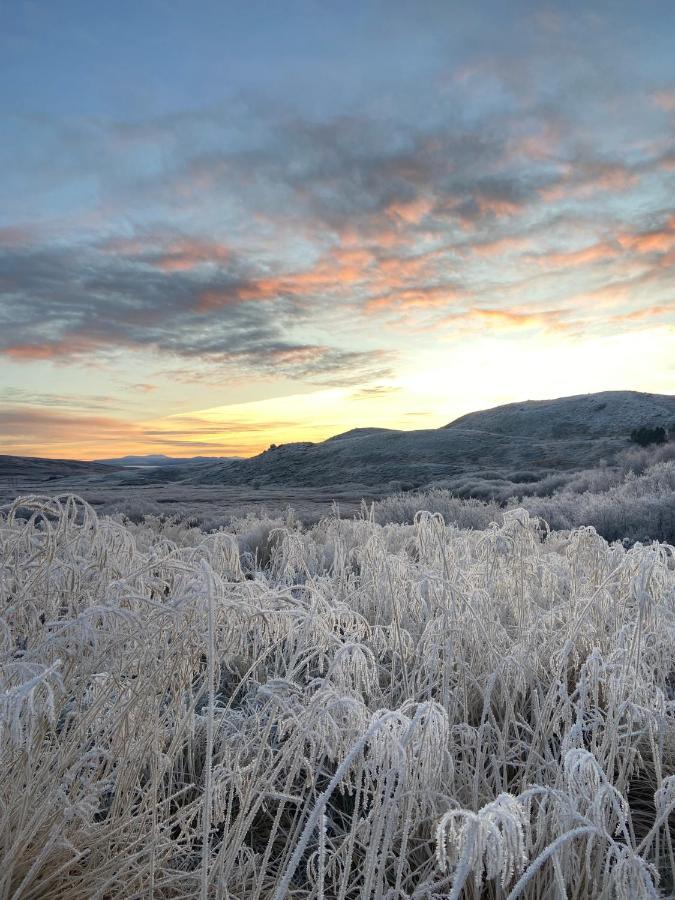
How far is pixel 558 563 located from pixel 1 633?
4775 mm

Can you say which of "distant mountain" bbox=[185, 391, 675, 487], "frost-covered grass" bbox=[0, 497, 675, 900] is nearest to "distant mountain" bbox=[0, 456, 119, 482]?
"distant mountain" bbox=[185, 391, 675, 487]

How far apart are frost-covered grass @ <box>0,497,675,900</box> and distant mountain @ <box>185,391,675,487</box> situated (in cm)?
2945

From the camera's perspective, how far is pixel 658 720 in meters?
2.90

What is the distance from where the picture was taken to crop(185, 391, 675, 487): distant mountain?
1857 inches

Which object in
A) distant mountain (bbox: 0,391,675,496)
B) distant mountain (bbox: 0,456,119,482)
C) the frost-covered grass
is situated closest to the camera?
the frost-covered grass

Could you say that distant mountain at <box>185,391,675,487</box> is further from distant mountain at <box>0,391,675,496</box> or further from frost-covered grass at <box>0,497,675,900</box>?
frost-covered grass at <box>0,497,675,900</box>

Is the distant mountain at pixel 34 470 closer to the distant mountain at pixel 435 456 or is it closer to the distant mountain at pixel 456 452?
the distant mountain at pixel 435 456

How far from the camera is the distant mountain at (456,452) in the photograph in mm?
47169

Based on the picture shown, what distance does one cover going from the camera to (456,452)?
60.5 m

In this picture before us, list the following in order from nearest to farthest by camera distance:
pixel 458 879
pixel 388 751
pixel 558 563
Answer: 1. pixel 458 879
2. pixel 388 751
3. pixel 558 563

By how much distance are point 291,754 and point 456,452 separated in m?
58.7

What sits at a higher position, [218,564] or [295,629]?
[218,564]

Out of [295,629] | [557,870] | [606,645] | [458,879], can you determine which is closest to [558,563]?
[606,645]

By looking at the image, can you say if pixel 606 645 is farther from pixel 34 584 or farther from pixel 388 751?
pixel 34 584
